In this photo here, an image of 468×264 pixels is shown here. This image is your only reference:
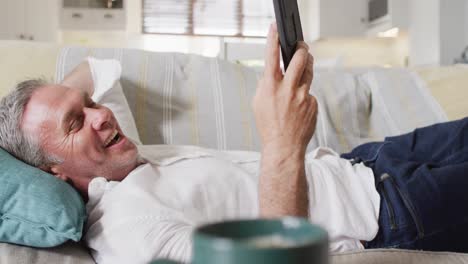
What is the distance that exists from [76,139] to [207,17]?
16.5 feet

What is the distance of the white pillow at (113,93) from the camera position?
133 cm

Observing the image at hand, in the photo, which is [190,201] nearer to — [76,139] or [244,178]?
[244,178]

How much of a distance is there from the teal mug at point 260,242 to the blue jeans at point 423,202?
30.9 inches

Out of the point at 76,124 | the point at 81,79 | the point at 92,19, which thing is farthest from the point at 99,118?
the point at 92,19

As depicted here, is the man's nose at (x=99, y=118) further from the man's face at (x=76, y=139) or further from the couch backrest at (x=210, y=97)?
the couch backrest at (x=210, y=97)

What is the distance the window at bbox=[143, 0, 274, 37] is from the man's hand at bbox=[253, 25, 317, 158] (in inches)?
203

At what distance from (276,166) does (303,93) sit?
0.15 m

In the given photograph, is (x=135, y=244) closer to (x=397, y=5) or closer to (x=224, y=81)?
(x=224, y=81)

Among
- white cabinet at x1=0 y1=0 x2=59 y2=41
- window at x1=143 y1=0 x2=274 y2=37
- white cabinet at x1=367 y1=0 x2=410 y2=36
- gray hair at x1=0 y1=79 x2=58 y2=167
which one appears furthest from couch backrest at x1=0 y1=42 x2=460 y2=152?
window at x1=143 y1=0 x2=274 y2=37

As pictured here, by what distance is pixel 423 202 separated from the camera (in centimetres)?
102

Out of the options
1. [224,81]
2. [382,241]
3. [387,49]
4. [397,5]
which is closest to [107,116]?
[224,81]

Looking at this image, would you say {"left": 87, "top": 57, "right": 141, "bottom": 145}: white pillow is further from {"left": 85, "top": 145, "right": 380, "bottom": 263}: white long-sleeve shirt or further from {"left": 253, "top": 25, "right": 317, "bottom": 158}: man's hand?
{"left": 253, "top": 25, "right": 317, "bottom": 158}: man's hand

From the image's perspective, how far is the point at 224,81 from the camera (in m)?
1.57

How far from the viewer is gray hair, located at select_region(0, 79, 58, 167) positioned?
3.50 feet
